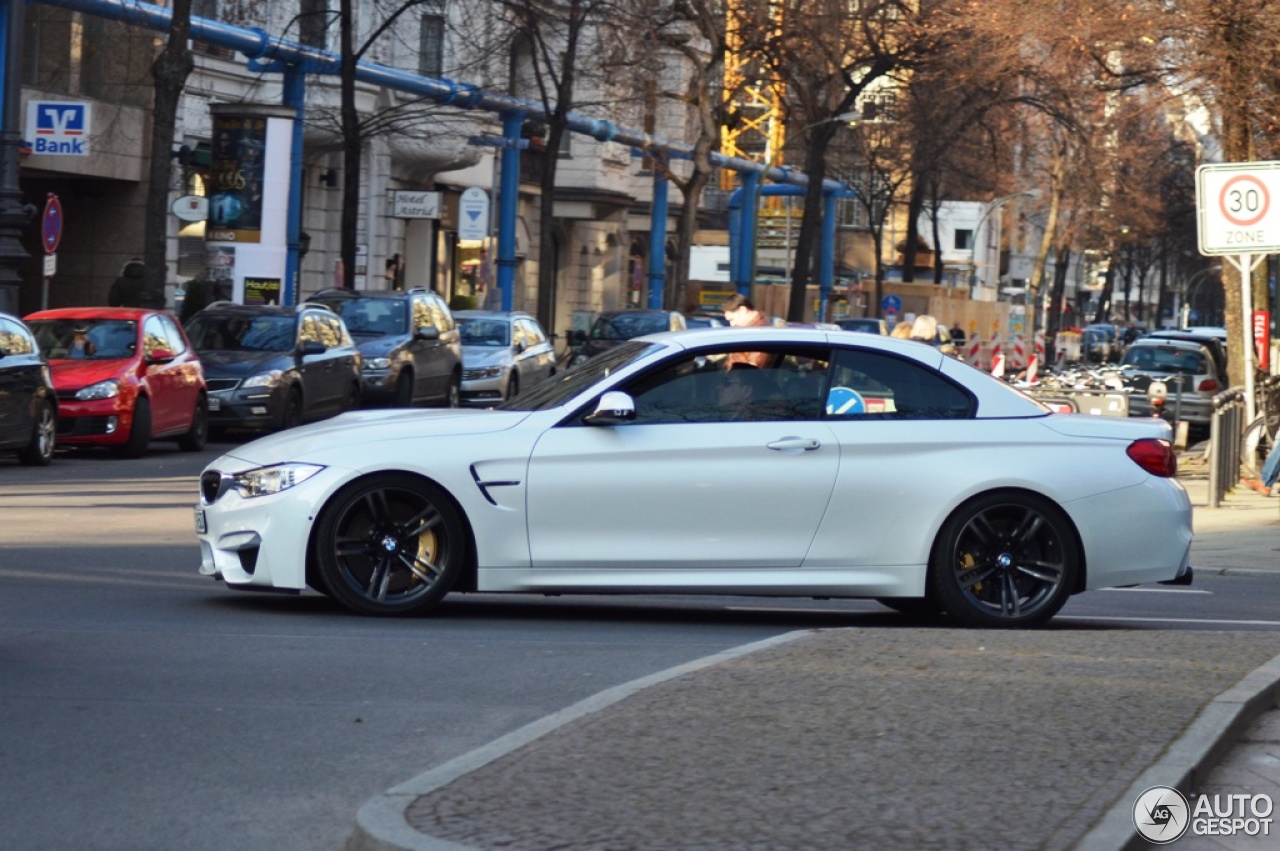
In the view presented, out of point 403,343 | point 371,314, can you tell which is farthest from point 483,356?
point 403,343

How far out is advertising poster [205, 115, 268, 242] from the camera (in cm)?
3195

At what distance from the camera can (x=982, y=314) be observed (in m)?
63.2

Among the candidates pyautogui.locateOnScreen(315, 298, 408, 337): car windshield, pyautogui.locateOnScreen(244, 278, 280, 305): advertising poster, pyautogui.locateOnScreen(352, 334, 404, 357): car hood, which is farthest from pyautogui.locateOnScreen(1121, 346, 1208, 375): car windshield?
pyautogui.locateOnScreen(244, 278, 280, 305): advertising poster

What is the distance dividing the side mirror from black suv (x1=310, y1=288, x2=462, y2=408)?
19.8m

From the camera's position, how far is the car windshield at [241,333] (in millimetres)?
25625

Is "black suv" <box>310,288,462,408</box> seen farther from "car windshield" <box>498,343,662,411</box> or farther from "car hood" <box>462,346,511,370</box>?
"car windshield" <box>498,343,662,411</box>

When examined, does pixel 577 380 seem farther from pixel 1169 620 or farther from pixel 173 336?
pixel 173 336

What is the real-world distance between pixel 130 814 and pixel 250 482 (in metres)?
3.95

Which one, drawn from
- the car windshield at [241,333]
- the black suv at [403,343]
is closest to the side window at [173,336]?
the car windshield at [241,333]

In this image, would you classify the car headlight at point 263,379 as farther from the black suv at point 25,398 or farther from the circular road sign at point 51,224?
the circular road sign at point 51,224

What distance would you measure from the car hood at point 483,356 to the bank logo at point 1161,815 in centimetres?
2847

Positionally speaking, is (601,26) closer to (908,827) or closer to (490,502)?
(490,502)

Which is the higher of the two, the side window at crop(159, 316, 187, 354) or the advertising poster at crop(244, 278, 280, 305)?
the advertising poster at crop(244, 278, 280, 305)

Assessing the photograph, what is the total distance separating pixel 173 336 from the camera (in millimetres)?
22781
